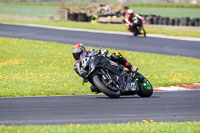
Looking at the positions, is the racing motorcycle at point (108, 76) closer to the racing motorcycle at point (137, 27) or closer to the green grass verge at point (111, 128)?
the green grass verge at point (111, 128)

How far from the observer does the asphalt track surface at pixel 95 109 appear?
8.13 metres

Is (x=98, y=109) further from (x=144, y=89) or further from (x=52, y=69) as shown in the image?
(x=52, y=69)

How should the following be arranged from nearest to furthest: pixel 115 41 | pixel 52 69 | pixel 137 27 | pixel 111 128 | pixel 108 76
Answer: pixel 111 128 → pixel 108 76 → pixel 52 69 → pixel 115 41 → pixel 137 27

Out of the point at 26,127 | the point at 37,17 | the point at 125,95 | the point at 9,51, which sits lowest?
the point at 37,17

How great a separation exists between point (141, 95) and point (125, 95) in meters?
0.42

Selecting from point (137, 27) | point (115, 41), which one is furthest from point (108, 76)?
point (137, 27)

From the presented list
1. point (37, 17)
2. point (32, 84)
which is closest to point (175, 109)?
point (32, 84)

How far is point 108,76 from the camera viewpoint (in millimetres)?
10055

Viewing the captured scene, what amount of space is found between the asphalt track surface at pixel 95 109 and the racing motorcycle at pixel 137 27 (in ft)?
61.9

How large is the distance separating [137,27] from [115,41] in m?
3.94

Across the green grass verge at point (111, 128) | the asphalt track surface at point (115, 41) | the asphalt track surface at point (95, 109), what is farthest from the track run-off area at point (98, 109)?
the asphalt track surface at point (115, 41)

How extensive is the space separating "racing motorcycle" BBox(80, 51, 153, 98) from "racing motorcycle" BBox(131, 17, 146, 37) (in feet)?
63.3

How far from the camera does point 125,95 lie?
36.6 ft

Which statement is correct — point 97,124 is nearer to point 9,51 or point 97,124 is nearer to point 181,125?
point 181,125
